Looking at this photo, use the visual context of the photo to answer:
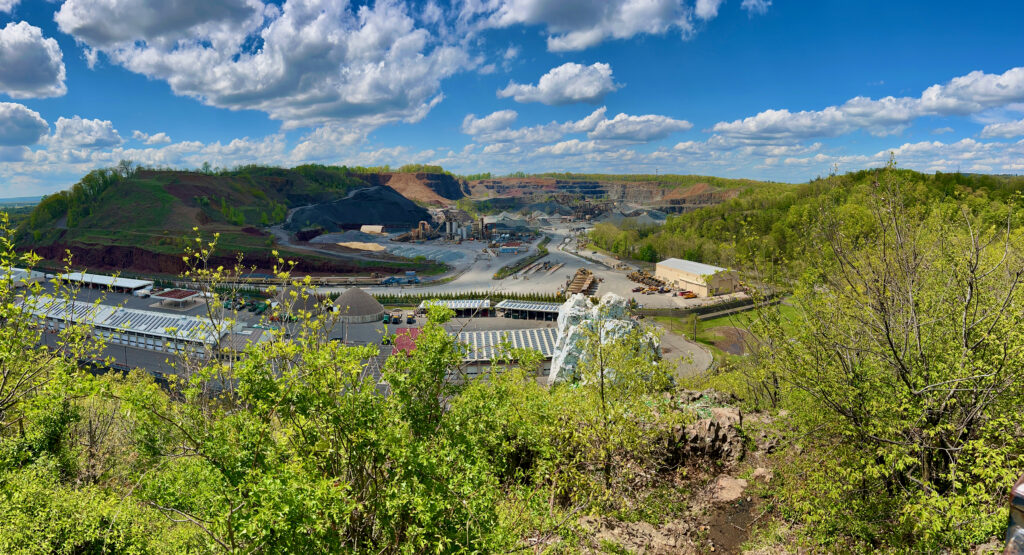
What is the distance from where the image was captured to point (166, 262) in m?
84.3

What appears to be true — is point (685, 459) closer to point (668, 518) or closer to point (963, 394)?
point (668, 518)

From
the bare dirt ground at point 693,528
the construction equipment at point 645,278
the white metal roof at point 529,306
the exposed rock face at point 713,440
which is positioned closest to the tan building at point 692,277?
the construction equipment at point 645,278

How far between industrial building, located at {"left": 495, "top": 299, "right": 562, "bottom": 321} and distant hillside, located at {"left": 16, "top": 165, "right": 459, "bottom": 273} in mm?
35887

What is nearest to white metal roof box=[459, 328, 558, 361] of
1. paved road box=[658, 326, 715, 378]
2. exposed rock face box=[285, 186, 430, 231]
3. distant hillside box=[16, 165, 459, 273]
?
paved road box=[658, 326, 715, 378]

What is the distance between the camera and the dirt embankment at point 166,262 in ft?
270

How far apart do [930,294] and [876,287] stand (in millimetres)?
1714

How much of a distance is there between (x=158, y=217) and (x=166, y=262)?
86.5ft

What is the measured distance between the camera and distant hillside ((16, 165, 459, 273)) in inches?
3438

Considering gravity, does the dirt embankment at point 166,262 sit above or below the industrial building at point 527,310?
above

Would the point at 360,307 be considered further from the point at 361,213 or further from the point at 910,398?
the point at 361,213

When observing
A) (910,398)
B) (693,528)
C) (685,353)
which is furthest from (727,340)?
(910,398)

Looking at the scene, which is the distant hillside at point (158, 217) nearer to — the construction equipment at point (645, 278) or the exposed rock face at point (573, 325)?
the construction equipment at point (645, 278)

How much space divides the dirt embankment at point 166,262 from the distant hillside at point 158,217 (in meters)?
0.18

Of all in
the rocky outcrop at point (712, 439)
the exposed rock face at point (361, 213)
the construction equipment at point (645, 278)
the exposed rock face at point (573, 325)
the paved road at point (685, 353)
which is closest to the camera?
the rocky outcrop at point (712, 439)
